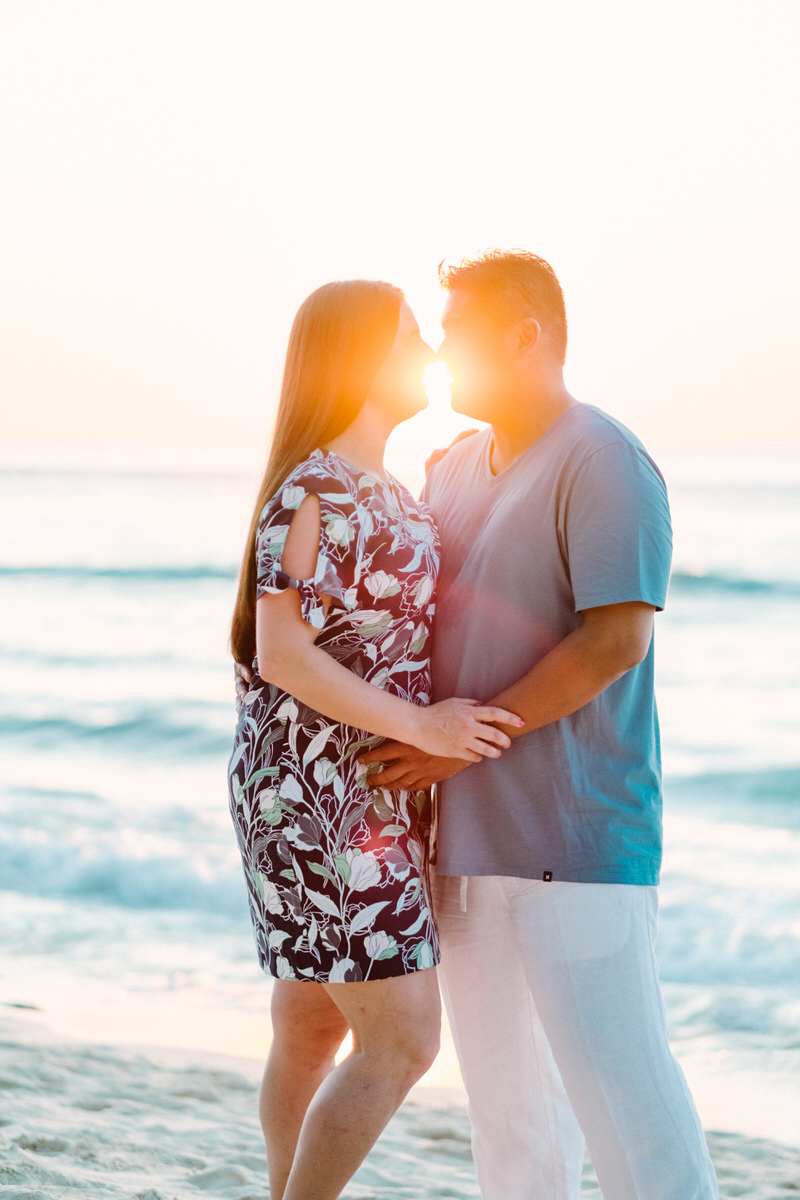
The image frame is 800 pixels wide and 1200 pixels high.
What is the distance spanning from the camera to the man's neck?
2393 mm

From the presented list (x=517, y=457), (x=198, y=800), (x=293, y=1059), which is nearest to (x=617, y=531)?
(x=517, y=457)

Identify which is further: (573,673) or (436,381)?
(436,381)

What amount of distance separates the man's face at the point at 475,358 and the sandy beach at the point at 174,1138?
2.37 m

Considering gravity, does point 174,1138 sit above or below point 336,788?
below

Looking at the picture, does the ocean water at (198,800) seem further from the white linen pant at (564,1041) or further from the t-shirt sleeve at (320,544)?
the white linen pant at (564,1041)

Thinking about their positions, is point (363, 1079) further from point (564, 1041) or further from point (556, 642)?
point (556, 642)

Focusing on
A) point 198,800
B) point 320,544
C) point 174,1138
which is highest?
point 320,544

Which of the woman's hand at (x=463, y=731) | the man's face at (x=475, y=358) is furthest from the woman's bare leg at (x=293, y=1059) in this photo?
the man's face at (x=475, y=358)

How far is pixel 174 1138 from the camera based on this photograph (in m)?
3.58

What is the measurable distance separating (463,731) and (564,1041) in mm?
661

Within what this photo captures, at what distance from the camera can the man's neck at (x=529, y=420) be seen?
2.39 meters

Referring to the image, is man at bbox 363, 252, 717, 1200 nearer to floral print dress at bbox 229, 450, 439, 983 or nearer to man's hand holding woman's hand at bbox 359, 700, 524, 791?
man's hand holding woman's hand at bbox 359, 700, 524, 791

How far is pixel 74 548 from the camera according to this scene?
26750 millimetres

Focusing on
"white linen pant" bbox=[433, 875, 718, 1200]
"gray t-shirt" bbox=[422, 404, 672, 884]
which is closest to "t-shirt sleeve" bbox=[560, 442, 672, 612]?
"gray t-shirt" bbox=[422, 404, 672, 884]
